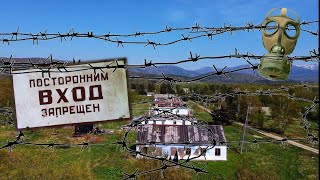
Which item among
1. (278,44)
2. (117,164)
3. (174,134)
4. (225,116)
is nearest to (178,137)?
(174,134)

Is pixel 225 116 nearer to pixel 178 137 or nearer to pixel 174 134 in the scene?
pixel 174 134

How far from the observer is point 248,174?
895 inches

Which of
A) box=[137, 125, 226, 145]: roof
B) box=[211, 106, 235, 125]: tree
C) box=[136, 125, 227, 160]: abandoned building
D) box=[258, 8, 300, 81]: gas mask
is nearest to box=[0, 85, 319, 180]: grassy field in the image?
box=[136, 125, 227, 160]: abandoned building

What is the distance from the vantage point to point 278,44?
3.27m

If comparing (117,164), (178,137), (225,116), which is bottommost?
(117,164)

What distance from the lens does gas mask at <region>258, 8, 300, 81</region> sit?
3.09m

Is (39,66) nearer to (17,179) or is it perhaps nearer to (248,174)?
(17,179)

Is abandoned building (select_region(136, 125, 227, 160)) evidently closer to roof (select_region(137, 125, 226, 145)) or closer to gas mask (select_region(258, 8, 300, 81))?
roof (select_region(137, 125, 226, 145))

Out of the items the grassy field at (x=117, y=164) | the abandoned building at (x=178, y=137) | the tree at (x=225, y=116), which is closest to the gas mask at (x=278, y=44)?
the grassy field at (x=117, y=164)

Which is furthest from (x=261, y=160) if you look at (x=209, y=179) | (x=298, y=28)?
(x=298, y=28)

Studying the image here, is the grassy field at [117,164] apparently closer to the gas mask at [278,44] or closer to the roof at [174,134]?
the roof at [174,134]

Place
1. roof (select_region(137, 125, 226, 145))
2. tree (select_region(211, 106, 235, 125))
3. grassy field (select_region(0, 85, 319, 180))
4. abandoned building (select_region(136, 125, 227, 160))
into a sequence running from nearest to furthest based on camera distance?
grassy field (select_region(0, 85, 319, 180))
abandoned building (select_region(136, 125, 227, 160))
roof (select_region(137, 125, 226, 145))
tree (select_region(211, 106, 235, 125))

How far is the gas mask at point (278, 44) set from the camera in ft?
10.1

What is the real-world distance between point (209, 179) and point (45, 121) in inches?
782
